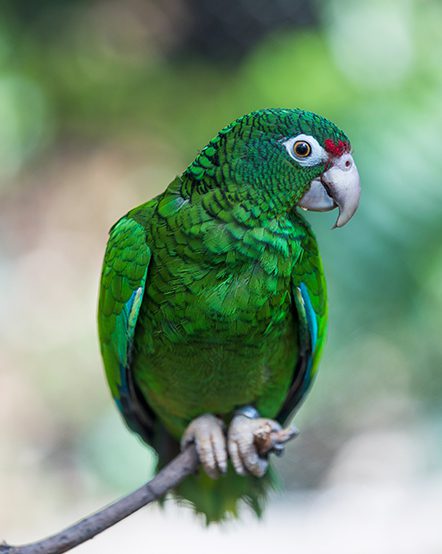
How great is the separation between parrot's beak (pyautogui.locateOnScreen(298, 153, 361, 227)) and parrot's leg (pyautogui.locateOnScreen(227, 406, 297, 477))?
0.34 m

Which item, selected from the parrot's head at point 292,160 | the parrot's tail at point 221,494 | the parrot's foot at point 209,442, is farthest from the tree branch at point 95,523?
the parrot's head at point 292,160

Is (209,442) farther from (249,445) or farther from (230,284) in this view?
(230,284)

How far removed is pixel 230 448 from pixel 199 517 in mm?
229

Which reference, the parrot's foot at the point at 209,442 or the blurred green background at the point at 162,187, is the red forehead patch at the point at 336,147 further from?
the blurred green background at the point at 162,187

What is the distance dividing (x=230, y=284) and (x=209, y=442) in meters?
0.28

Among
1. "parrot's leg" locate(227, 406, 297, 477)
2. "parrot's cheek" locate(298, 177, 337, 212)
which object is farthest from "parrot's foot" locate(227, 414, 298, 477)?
"parrot's cheek" locate(298, 177, 337, 212)

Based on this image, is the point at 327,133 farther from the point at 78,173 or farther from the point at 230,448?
the point at 78,173

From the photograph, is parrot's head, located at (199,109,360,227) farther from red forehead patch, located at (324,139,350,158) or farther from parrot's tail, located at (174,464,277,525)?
parrot's tail, located at (174,464,277,525)

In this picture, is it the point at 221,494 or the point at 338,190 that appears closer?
the point at 338,190

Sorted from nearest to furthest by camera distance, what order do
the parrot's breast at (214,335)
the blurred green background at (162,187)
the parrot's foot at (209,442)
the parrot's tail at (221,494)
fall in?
the parrot's breast at (214,335) → the parrot's foot at (209,442) → the parrot's tail at (221,494) → the blurred green background at (162,187)

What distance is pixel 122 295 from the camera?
3.50 feet

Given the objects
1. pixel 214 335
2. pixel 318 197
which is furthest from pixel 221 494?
pixel 318 197

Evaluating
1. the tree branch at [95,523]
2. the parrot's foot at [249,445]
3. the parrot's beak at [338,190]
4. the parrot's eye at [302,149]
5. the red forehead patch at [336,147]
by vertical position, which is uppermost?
the parrot's eye at [302,149]

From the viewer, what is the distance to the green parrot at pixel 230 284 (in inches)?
38.7
